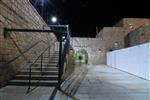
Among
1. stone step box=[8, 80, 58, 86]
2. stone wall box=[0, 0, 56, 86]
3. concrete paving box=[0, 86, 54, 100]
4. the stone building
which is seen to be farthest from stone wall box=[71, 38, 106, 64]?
concrete paving box=[0, 86, 54, 100]

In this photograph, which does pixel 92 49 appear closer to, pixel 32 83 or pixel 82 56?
pixel 82 56

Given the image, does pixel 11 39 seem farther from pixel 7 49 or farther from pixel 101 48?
pixel 101 48

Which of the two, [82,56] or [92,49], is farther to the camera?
[82,56]

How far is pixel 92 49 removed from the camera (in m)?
38.8

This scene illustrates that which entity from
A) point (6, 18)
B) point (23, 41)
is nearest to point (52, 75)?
point (23, 41)

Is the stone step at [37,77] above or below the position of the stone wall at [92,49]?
below

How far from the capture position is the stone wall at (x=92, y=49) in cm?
3872

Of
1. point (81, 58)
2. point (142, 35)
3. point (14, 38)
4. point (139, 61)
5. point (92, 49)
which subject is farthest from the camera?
point (81, 58)

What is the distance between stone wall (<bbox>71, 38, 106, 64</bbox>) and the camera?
127 feet

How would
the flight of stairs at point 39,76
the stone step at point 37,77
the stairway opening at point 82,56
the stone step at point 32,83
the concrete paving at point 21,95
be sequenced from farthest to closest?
1. the stairway opening at point 82,56
2. the stone step at point 37,77
3. the flight of stairs at point 39,76
4. the stone step at point 32,83
5. the concrete paving at point 21,95

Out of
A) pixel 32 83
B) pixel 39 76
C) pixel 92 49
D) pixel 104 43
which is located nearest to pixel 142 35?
pixel 104 43

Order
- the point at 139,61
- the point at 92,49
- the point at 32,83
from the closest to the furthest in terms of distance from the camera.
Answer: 1. the point at 32,83
2. the point at 139,61
3. the point at 92,49

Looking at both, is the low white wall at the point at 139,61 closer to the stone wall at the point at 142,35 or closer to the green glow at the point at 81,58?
the stone wall at the point at 142,35

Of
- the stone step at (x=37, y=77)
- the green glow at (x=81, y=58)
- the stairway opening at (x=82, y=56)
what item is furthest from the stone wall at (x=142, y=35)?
the stone step at (x=37, y=77)
